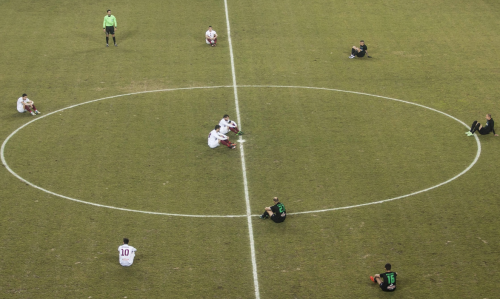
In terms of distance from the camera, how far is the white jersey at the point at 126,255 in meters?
17.1

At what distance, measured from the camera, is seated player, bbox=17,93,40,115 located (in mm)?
26391

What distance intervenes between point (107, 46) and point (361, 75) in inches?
535

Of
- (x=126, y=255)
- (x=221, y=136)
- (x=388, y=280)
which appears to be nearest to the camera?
(x=388, y=280)

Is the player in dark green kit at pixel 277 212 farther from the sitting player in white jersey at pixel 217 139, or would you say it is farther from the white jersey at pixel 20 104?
the white jersey at pixel 20 104

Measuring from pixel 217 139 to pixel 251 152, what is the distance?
4.46ft

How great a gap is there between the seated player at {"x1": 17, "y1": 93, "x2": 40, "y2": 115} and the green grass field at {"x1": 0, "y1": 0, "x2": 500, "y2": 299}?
50cm

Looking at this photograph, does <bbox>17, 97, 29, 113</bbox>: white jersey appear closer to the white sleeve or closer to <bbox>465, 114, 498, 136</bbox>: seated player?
the white sleeve

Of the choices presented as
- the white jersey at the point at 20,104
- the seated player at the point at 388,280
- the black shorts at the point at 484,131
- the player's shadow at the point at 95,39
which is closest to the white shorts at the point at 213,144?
the white jersey at the point at 20,104

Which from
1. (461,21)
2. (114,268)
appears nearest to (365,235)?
(114,268)

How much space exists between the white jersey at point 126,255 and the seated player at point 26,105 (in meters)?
11.6

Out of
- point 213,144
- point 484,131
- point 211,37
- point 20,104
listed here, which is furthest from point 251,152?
point 211,37

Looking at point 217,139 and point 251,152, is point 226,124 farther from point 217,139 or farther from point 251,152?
point 251,152

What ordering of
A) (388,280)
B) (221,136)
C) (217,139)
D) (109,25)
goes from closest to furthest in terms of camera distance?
(388,280), (221,136), (217,139), (109,25)

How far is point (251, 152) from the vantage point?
932 inches
